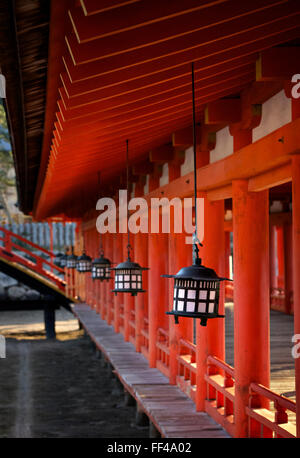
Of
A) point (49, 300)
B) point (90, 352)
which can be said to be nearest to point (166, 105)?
point (90, 352)

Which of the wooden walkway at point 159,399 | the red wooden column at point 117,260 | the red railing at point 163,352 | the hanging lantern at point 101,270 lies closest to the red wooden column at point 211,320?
the wooden walkway at point 159,399

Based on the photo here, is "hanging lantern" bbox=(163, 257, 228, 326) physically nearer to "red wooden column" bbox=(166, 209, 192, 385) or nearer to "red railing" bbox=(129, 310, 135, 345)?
"red wooden column" bbox=(166, 209, 192, 385)

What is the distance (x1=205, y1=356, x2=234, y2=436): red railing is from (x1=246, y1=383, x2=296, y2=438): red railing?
0.52 m

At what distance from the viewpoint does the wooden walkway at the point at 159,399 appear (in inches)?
267

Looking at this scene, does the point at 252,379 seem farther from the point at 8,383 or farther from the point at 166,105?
the point at 8,383

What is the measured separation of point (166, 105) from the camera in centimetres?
577

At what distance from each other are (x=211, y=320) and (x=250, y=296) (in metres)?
1.51

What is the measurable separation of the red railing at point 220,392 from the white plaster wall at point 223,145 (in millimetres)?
2435

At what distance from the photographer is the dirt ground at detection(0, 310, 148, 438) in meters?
10.5

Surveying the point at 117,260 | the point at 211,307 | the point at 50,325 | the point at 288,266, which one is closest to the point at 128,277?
the point at 211,307

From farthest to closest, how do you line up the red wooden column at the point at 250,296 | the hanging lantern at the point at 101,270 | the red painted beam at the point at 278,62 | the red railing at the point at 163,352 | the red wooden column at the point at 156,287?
the hanging lantern at the point at 101,270 → the red wooden column at the point at 156,287 → the red railing at the point at 163,352 → the red wooden column at the point at 250,296 → the red painted beam at the point at 278,62

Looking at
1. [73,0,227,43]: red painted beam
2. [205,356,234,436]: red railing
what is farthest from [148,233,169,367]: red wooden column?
[73,0,227,43]: red painted beam

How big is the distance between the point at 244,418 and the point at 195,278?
219cm

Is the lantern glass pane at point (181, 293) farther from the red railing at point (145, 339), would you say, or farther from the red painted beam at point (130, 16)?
the red railing at point (145, 339)
